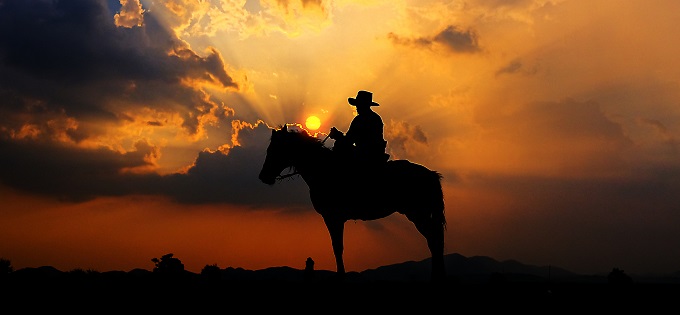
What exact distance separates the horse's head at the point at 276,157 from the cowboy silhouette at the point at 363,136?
1242 millimetres

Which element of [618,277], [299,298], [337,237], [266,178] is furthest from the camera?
[266,178]

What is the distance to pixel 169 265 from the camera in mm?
16062

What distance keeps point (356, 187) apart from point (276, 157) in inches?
88.7

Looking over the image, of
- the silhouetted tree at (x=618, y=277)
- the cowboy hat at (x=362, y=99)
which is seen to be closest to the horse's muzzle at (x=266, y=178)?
the cowboy hat at (x=362, y=99)

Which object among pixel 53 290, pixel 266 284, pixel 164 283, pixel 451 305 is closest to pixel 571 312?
pixel 451 305

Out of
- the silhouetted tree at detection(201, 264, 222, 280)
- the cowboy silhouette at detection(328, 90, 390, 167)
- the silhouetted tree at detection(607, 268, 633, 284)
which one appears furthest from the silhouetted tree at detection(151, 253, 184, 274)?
the silhouetted tree at detection(607, 268, 633, 284)

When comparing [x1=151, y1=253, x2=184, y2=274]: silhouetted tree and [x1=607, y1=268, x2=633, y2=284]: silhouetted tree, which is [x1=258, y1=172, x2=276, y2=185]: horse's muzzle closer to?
[x1=151, y1=253, x2=184, y2=274]: silhouetted tree

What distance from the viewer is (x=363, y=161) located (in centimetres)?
1720

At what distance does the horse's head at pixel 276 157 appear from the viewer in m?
17.3

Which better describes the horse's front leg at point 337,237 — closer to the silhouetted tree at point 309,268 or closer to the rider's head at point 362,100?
the silhouetted tree at point 309,268

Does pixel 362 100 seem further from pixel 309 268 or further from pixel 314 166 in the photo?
pixel 309 268

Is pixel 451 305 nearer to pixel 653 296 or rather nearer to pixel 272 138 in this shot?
pixel 653 296

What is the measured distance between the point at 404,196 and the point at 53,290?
912 cm

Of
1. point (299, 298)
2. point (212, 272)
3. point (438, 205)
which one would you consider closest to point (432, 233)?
point (438, 205)
